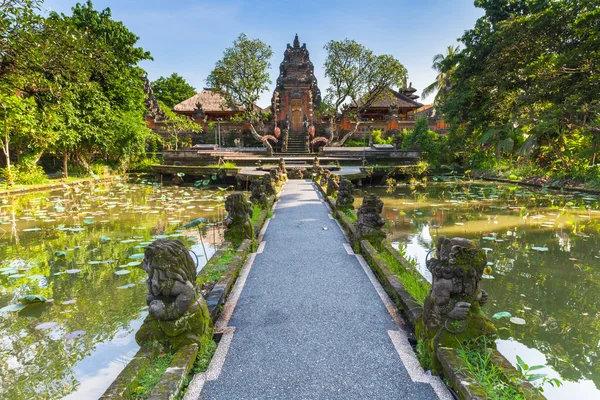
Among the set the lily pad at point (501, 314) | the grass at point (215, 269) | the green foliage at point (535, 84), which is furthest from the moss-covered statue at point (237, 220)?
the green foliage at point (535, 84)

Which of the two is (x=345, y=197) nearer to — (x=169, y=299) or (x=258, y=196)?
(x=258, y=196)

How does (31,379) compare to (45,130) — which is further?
(45,130)

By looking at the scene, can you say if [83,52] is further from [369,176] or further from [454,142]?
[454,142]

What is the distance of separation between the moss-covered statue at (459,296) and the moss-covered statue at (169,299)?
1.87m

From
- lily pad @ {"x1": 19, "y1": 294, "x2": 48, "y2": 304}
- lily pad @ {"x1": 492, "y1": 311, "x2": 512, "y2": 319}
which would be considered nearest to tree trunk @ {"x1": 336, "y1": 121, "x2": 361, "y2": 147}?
lily pad @ {"x1": 492, "y1": 311, "x2": 512, "y2": 319}

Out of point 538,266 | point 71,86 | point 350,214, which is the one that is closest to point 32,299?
point 350,214

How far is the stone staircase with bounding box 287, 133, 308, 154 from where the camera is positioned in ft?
84.7

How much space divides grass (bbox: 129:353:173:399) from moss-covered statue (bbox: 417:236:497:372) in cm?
196

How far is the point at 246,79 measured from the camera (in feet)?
85.0

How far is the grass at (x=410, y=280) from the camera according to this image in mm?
3609

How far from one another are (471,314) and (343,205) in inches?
227

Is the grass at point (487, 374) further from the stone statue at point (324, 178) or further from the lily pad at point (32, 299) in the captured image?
the stone statue at point (324, 178)

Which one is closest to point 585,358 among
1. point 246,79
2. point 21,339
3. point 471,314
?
point 471,314

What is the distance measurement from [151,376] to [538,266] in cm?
543
